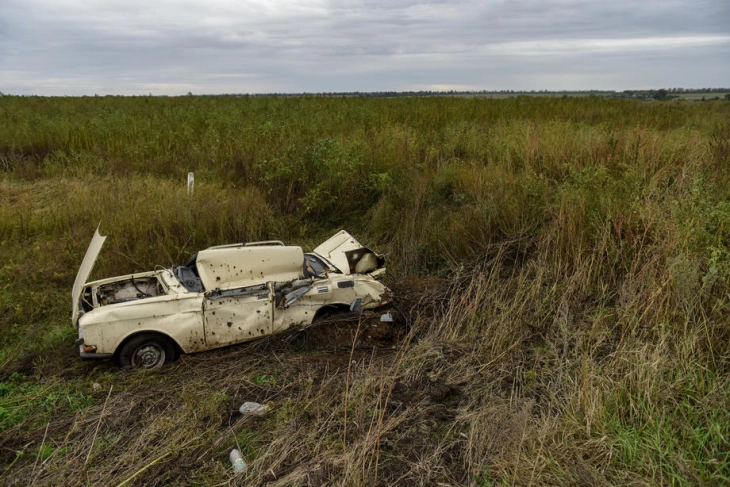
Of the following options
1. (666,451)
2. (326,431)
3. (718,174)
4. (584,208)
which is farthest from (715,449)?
(718,174)

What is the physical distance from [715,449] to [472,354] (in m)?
2.00

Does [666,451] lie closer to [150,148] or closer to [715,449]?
[715,449]

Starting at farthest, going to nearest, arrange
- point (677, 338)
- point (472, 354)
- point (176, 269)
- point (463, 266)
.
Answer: point (463, 266)
point (176, 269)
point (472, 354)
point (677, 338)

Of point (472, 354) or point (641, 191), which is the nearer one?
point (472, 354)

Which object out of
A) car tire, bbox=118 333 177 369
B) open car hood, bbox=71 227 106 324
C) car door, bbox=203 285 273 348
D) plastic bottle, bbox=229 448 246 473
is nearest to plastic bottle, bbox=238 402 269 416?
plastic bottle, bbox=229 448 246 473

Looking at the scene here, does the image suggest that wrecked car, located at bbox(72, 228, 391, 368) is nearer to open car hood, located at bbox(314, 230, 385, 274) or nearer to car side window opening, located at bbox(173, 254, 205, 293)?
car side window opening, located at bbox(173, 254, 205, 293)

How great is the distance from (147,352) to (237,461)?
210 centimetres

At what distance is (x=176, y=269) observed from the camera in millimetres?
5535

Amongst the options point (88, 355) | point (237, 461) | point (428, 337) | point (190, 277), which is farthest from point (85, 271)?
point (428, 337)

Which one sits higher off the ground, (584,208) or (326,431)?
(584,208)

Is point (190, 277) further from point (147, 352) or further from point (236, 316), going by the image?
point (147, 352)

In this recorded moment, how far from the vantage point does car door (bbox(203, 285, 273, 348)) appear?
5.00 meters

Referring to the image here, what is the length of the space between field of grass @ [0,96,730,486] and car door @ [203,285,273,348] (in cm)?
18

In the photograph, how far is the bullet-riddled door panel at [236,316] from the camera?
5008 millimetres
